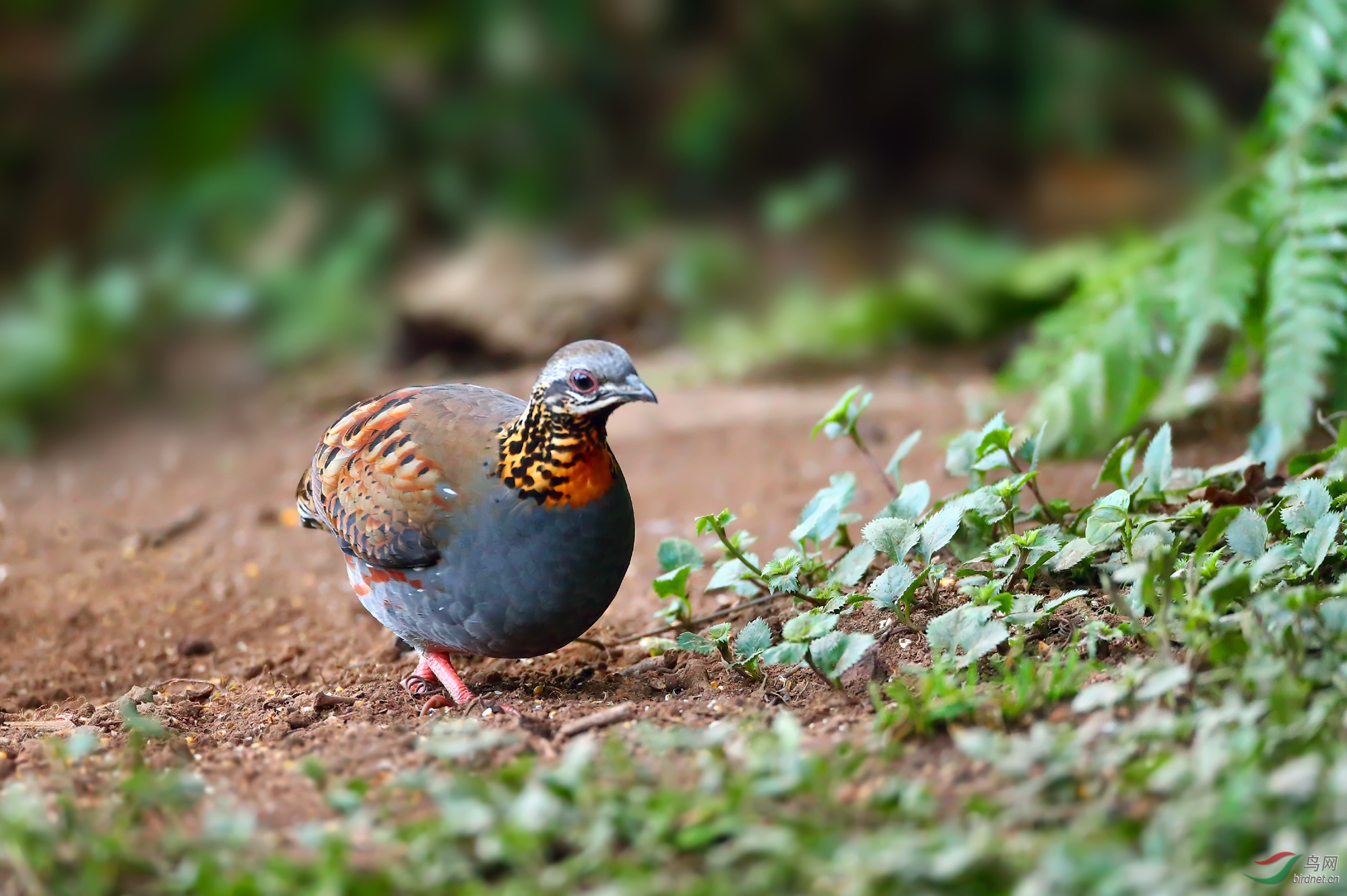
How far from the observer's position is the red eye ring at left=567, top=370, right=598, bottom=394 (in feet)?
10.0

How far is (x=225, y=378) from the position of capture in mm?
7852

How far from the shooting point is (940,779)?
7.59 ft

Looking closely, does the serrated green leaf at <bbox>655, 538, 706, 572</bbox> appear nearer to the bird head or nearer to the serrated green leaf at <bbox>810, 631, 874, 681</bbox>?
the bird head

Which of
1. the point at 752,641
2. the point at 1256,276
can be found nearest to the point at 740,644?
the point at 752,641

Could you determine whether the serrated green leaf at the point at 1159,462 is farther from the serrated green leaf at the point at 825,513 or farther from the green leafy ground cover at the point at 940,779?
the serrated green leaf at the point at 825,513

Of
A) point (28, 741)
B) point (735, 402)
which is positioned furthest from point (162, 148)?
point (28, 741)

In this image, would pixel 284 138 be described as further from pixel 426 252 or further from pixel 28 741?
pixel 28 741

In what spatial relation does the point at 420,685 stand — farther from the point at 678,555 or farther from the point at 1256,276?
the point at 1256,276

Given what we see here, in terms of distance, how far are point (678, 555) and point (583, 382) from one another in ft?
2.03

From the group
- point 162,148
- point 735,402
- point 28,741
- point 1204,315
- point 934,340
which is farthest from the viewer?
point 162,148

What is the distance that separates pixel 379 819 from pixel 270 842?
19 centimetres

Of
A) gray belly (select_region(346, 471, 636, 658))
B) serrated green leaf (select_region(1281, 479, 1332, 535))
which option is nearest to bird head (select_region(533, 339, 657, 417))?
gray belly (select_region(346, 471, 636, 658))

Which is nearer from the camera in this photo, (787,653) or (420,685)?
(787,653)

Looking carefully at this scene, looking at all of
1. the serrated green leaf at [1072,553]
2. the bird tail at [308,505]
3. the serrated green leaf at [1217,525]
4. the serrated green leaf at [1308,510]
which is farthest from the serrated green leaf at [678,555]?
the serrated green leaf at [1308,510]
